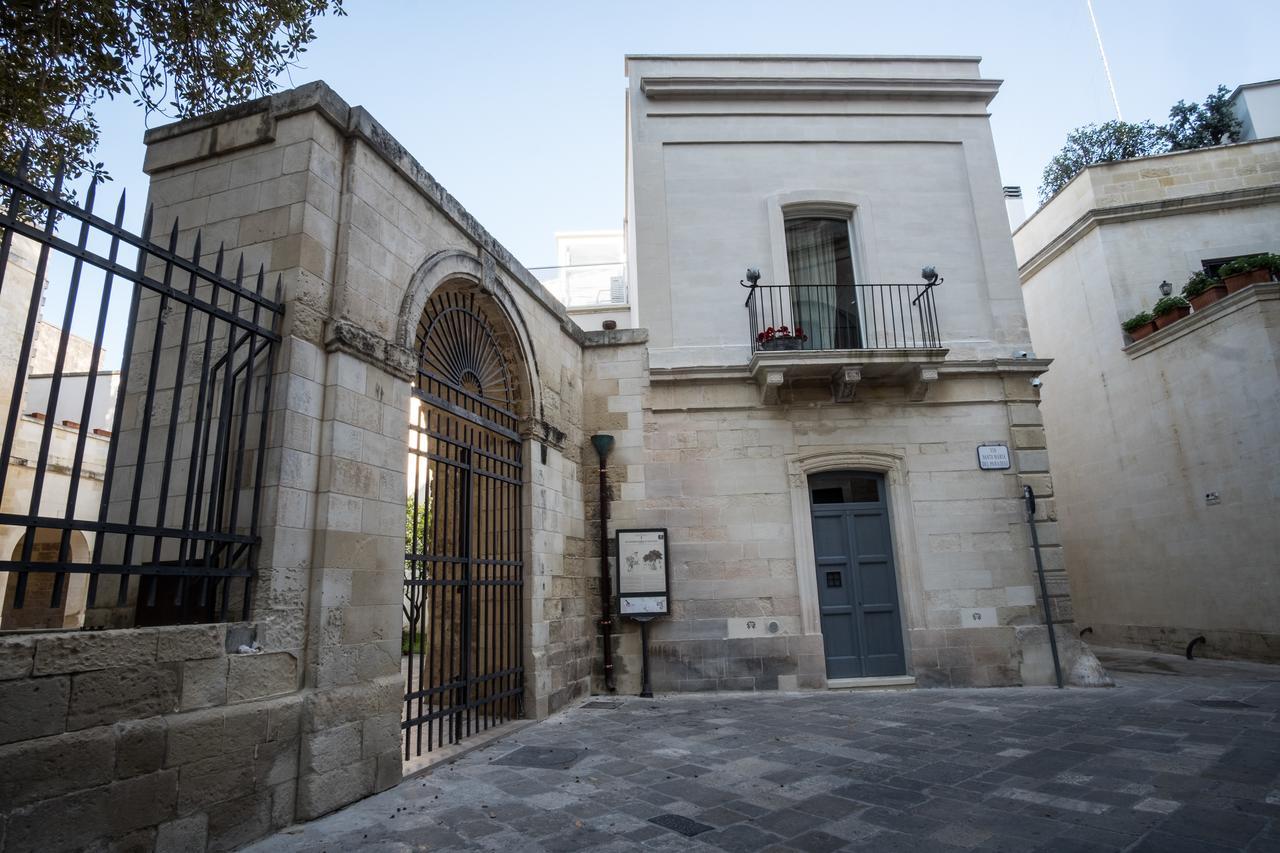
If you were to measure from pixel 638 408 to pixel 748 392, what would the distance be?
1340 mm

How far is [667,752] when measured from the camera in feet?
16.1

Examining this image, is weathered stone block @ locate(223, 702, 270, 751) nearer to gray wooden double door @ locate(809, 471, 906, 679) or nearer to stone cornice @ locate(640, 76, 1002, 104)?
gray wooden double door @ locate(809, 471, 906, 679)

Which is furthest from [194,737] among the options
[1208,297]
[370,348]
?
[1208,297]

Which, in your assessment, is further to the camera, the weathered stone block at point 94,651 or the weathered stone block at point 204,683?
the weathered stone block at point 204,683

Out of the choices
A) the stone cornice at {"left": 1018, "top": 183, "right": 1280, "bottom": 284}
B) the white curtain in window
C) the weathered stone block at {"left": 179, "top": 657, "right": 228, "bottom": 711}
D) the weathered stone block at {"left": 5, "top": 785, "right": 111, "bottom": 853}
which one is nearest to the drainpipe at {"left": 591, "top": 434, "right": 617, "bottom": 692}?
the white curtain in window

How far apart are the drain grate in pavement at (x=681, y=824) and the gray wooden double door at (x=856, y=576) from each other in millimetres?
4695

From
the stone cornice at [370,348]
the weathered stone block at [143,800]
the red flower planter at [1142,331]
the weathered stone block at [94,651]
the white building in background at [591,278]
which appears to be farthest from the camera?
the white building in background at [591,278]

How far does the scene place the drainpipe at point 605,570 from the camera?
7.56 m

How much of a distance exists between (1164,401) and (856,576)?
→ 5.97 metres

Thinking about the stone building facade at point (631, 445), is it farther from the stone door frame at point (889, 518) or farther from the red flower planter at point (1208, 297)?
the red flower planter at point (1208, 297)

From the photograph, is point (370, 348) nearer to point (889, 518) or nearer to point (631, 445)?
point (631, 445)

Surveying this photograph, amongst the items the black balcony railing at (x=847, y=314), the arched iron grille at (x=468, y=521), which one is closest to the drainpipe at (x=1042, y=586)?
the black balcony railing at (x=847, y=314)

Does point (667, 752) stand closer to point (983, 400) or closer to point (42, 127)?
point (983, 400)

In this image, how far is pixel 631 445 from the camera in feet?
27.1
